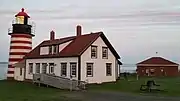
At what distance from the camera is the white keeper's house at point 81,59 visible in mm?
35062

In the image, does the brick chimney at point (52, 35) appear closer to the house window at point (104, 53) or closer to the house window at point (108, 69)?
the house window at point (104, 53)

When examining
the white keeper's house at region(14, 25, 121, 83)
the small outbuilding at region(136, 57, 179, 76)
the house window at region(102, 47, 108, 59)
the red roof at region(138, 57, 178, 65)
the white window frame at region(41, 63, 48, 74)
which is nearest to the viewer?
→ the white keeper's house at region(14, 25, 121, 83)

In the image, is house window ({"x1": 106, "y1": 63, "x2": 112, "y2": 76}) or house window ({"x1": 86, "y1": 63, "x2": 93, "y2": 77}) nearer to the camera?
house window ({"x1": 86, "y1": 63, "x2": 93, "y2": 77})

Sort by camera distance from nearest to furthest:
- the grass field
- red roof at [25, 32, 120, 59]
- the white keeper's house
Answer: the grass field → the white keeper's house → red roof at [25, 32, 120, 59]

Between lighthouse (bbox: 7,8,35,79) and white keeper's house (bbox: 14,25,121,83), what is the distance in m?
3.91

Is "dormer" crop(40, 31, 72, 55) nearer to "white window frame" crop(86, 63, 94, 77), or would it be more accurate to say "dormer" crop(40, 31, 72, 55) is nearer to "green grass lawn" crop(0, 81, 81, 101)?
"white window frame" crop(86, 63, 94, 77)

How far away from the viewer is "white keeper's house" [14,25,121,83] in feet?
115

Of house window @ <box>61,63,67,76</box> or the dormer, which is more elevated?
the dormer

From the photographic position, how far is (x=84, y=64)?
35.0 m

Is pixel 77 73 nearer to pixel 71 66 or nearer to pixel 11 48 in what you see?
pixel 71 66

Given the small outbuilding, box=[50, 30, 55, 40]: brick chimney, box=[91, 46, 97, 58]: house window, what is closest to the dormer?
box=[91, 46, 97, 58]: house window

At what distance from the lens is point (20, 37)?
44.0m

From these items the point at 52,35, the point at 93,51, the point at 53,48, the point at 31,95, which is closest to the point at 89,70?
the point at 93,51

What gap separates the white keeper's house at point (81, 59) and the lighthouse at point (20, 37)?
391 cm
